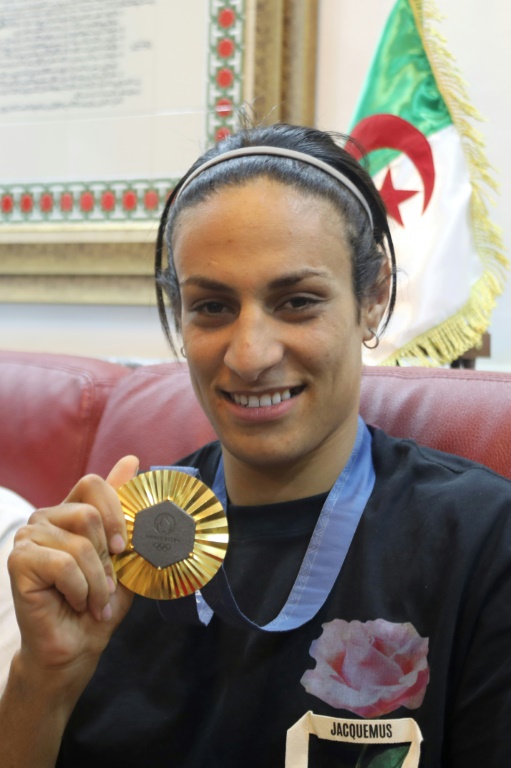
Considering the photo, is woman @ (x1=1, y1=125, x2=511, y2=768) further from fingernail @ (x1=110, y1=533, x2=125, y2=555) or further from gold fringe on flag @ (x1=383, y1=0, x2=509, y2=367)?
gold fringe on flag @ (x1=383, y1=0, x2=509, y2=367)

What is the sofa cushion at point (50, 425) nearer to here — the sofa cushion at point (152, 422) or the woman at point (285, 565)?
the sofa cushion at point (152, 422)

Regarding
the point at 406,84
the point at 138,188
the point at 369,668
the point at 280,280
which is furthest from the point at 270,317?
the point at 138,188

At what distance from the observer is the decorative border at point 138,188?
2.03 m

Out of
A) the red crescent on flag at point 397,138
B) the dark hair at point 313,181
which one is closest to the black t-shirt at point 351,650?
the dark hair at point 313,181

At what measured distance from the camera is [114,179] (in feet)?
7.23

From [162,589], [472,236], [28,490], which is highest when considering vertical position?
[472,236]

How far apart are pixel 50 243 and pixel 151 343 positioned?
433 millimetres

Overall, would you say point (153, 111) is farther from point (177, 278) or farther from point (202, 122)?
point (177, 278)

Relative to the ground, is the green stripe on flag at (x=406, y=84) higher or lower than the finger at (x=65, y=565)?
higher

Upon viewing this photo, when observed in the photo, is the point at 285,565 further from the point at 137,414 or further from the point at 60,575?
the point at 137,414

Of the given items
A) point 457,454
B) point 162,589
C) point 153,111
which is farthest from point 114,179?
point 162,589

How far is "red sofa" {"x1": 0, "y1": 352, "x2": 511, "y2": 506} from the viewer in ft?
3.75

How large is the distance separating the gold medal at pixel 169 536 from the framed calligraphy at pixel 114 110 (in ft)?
4.28

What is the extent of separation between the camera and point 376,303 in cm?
108
